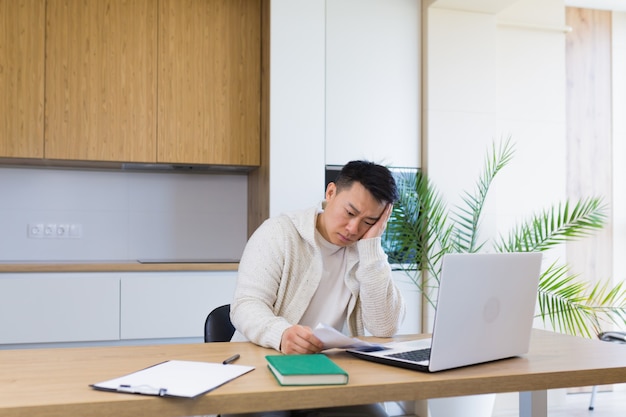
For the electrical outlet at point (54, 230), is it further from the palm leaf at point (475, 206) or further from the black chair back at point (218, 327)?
the palm leaf at point (475, 206)

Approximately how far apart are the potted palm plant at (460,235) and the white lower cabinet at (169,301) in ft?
3.39

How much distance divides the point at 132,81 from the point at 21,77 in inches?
23.0

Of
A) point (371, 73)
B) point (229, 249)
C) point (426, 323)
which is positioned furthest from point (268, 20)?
point (426, 323)

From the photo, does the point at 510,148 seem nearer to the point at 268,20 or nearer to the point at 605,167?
the point at 605,167

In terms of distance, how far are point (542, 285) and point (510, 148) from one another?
98 cm

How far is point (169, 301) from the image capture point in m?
3.54

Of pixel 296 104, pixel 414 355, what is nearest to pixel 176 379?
pixel 414 355

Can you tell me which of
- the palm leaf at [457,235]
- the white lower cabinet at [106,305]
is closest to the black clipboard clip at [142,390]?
the white lower cabinet at [106,305]

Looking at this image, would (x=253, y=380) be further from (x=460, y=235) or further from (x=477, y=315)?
(x=460, y=235)

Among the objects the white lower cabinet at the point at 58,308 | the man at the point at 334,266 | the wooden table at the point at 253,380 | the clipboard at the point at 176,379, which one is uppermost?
the man at the point at 334,266

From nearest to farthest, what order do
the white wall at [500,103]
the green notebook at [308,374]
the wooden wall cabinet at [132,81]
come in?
1. the green notebook at [308,374]
2. the wooden wall cabinet at [132,81]
3. the white wall at [500,103]

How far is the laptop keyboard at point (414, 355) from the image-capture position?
162cm

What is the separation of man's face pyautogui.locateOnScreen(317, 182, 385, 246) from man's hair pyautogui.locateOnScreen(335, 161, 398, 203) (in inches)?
0.6

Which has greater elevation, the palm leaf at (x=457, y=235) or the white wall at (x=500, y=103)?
the white wall at (x=500, y=103)
